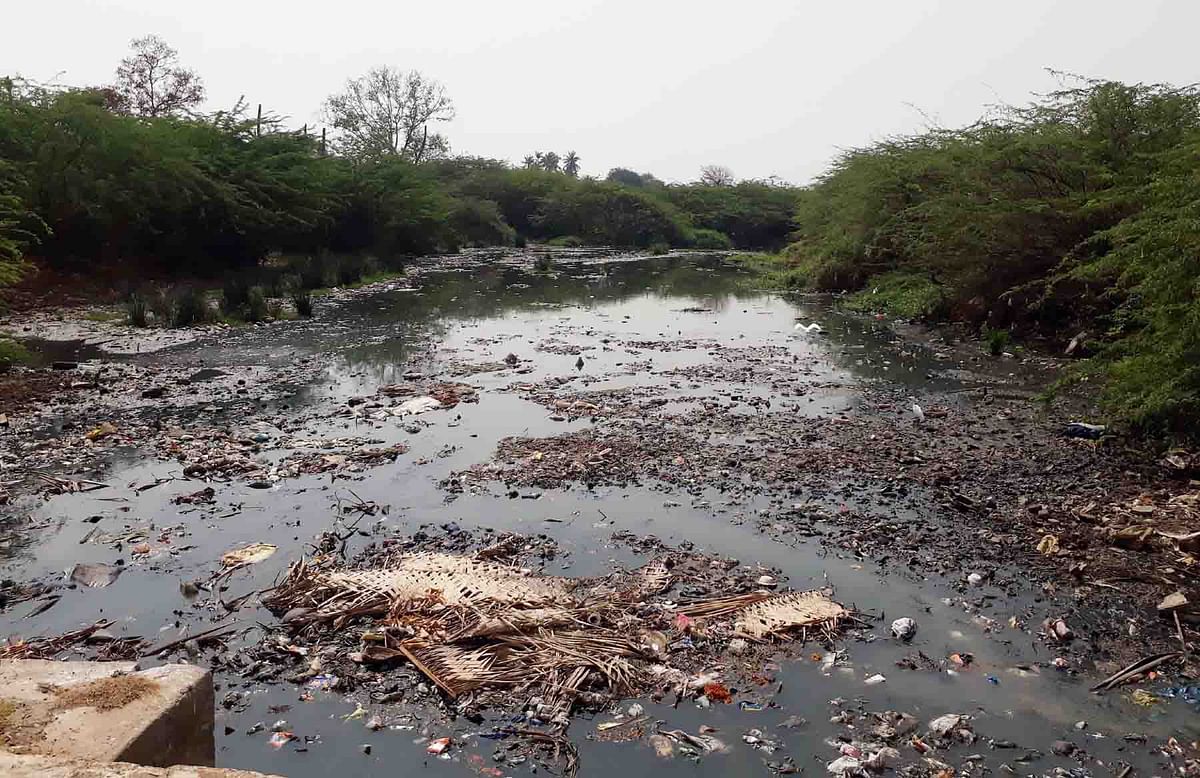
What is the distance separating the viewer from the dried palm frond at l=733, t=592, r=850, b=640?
3.97 m

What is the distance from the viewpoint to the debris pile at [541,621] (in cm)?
354

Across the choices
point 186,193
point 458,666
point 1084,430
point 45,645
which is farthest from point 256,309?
point 1084,430

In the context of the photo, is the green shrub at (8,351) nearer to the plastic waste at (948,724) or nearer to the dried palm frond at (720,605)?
the dried palm frond at (720,605)

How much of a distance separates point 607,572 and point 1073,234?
9.80 meters

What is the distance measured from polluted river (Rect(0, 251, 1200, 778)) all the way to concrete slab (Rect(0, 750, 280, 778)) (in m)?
0.87

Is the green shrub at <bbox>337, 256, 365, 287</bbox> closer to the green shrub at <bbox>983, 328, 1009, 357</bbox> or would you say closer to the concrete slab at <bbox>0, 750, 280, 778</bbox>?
the green shrub at <bbox>983, 328, 1009, 357</bbox>

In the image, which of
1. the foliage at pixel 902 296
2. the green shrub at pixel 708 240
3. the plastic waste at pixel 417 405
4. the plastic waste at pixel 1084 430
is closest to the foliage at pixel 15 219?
the plastic waste at pixel 417 405

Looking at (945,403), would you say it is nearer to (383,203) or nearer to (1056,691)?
(1056,691)

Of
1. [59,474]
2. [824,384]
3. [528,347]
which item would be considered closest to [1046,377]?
[824,384]

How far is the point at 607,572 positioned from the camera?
463 centimetres

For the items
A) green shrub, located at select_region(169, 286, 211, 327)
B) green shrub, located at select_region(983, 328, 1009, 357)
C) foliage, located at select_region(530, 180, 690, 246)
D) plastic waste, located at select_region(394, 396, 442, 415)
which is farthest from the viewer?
foliage, located at select_region(530, 180, 690, 246)

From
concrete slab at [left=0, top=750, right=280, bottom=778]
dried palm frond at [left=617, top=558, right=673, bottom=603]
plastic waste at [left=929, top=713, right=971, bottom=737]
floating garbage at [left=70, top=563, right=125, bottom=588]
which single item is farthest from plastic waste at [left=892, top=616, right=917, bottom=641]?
floating garbage at [left=70, top=563, right=125, bottom=588]

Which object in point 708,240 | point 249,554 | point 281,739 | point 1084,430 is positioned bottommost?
point 281,739

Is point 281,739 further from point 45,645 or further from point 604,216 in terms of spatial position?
point 604,216
